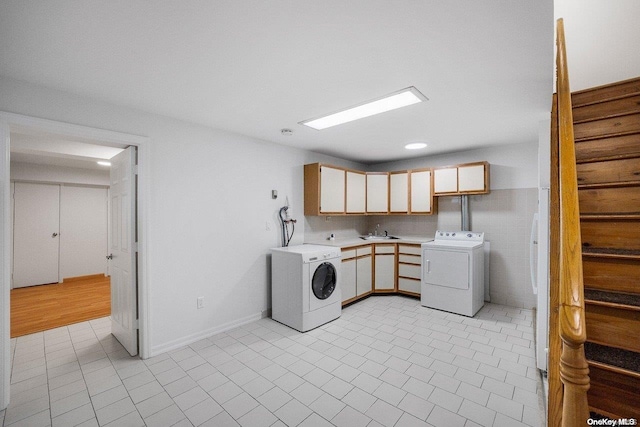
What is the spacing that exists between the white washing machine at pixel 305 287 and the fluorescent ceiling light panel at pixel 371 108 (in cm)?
153

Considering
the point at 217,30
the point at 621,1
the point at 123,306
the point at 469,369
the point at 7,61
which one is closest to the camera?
the point at 217,30

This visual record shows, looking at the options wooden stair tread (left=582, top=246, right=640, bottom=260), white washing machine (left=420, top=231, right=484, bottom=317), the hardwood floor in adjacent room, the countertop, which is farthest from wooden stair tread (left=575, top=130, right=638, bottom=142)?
the hardwood floor in adjacent room

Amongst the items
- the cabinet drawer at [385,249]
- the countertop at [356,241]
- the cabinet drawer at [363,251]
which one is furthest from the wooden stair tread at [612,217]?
the cabinet drawer at [385,249]

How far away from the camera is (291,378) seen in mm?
2309

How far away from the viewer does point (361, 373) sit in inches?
93.3

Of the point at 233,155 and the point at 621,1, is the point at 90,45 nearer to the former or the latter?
the point at 233,155

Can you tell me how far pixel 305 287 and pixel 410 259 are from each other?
2059 millimetres

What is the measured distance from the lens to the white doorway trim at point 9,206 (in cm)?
196

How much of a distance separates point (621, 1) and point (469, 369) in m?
3.07

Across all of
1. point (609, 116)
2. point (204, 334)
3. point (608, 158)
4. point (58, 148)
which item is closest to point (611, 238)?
point (608, 158)

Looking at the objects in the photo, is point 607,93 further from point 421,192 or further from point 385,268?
point 385,268

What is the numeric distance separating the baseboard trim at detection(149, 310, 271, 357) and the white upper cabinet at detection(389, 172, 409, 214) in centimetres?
276

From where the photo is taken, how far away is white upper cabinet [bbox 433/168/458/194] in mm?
4242

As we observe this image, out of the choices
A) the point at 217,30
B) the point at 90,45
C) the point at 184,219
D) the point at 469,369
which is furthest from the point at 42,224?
the point at 469,369
